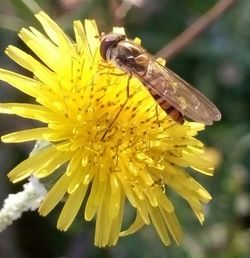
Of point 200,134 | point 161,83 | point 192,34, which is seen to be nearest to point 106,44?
point 161,83

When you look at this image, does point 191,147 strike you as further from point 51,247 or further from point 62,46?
point 51,247

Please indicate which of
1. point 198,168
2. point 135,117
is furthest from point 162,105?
point 198,168

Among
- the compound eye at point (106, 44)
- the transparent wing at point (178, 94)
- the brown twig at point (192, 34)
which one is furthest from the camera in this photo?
the brown twig at point (192, 34)

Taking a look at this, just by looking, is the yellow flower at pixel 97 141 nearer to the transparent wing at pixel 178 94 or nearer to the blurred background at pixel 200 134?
the transparent wing at pixel 178 94

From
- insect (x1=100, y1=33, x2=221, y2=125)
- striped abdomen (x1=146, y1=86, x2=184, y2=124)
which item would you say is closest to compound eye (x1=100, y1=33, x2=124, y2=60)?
insect (x1=100, y1=33, x2=221, y2=125)

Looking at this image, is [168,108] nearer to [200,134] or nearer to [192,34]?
[192,34]

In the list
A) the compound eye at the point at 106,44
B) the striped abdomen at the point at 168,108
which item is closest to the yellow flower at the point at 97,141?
the compound eye at the point at 106,44
